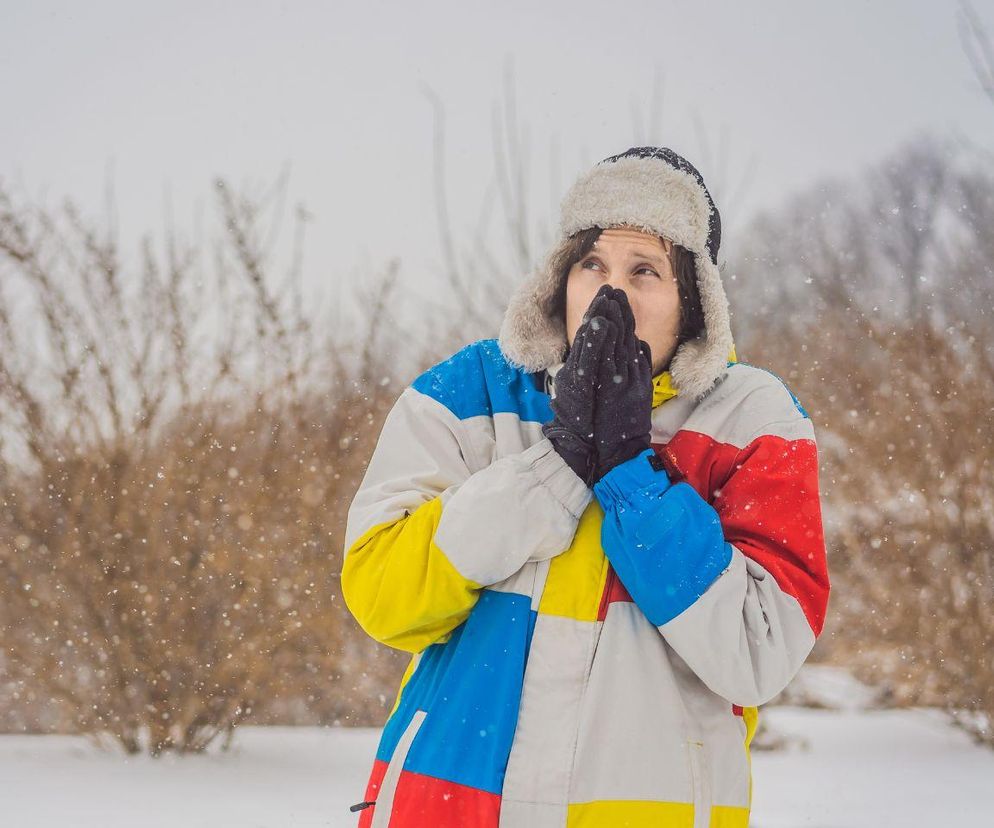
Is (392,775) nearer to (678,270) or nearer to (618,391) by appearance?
(618,391)

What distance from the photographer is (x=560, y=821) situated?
116 cm

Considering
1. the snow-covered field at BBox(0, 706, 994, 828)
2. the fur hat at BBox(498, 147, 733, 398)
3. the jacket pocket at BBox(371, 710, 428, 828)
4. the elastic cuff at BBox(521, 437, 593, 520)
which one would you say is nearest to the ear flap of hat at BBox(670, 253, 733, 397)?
the fur hat at BBox(498, 147, 733, 398)

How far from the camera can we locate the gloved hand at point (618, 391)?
1.25m

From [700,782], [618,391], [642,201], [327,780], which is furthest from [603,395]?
[327,780]

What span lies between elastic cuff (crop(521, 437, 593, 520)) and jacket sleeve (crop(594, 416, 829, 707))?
3 centimetres

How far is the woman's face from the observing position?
4.70ft

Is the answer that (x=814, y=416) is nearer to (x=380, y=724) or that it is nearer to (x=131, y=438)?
(x=380, y=724)

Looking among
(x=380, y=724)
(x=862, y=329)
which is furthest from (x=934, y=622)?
(x=380, y=724)

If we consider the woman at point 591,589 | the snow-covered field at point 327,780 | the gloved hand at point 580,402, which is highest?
the gloved hand at point 580,402

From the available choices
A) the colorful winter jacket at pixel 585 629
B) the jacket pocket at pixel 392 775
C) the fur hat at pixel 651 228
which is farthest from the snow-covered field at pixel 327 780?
the fur hat at pixel 651 228

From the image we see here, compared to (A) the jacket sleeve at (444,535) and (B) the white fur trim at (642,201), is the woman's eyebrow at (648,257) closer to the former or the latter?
(B) the white fur trim at (642,201)

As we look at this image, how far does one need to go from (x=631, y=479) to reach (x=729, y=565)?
176mm

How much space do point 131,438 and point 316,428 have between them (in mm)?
1032

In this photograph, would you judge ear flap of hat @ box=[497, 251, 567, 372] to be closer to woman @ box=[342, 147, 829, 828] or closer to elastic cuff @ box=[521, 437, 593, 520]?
woman @ box=[342, 147, 829, 828]
